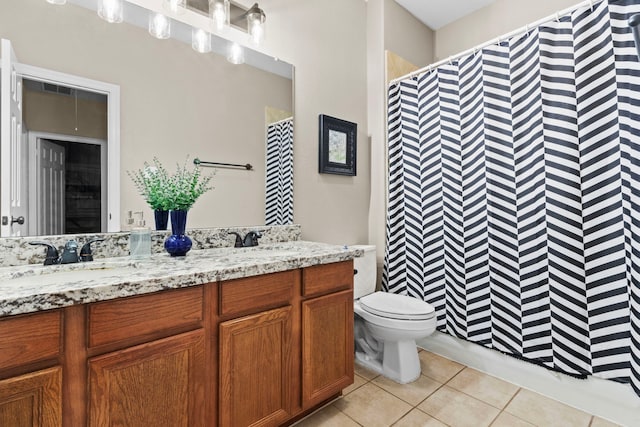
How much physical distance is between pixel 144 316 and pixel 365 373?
1555 mm

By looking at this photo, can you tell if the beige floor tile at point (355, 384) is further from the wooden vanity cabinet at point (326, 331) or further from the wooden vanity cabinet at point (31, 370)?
the wooden vanity cabinet at point (31, 370)

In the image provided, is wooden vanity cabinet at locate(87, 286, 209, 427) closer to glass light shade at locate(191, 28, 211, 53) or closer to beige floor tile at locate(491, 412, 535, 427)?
glass light shade at locate(191, 28, 211, 53)

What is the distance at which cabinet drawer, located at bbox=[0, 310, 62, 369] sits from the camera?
80 cm

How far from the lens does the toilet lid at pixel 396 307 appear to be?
73.7 inches

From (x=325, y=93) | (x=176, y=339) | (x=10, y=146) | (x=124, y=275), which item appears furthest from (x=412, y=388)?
(x=10, y=146)

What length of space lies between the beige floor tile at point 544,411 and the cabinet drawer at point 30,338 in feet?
6.71

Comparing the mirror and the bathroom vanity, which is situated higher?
the mirror

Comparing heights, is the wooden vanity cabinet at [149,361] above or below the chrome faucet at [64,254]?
below

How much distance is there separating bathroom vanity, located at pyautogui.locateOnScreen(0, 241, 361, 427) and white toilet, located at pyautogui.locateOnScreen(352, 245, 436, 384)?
33 centimetres

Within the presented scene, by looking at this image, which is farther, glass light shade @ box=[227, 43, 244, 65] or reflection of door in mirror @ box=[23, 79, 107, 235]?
glass light shade @ box=[227, 43, 244, 65]

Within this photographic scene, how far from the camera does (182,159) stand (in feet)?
5.44

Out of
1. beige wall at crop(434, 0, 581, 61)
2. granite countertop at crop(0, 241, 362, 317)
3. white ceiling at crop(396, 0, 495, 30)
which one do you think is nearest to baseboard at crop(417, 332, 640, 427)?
granite countertop at crop(0, 241, 362, 317)

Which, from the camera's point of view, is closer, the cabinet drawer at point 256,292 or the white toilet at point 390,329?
the cabinet drawer at point 256,292

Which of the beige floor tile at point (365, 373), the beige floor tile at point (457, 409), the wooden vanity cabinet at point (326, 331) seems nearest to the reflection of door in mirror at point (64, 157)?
the wooden vanity cabinet at point (326, 331)
